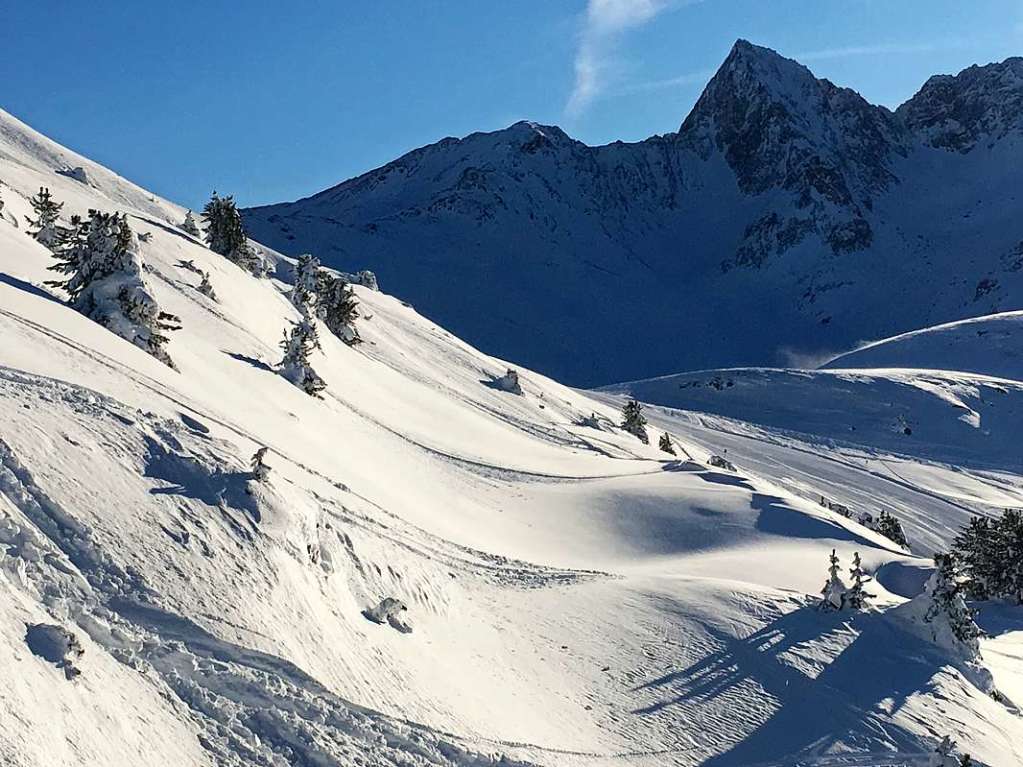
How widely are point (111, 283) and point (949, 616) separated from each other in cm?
1912

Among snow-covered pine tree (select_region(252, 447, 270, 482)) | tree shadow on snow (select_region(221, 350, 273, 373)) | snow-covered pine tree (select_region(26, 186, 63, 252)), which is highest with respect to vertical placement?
snow-covered pine tree (select_region(26, 186, 63, 252))

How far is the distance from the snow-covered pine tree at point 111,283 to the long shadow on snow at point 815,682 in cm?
1329

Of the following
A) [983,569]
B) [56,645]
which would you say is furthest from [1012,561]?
[56,645]

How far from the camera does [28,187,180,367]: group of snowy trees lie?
800 inches

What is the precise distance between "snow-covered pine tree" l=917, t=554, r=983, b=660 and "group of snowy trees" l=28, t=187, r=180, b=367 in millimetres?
16342

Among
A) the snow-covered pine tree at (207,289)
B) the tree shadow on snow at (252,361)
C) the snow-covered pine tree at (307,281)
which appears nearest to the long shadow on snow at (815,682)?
the tree shadow on snow at (252,361)

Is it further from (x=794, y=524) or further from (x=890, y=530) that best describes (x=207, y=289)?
(x=890, y=530)

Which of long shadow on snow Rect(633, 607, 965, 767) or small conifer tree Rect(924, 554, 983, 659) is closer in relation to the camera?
long shadow on snow Rect(633, 607, 965, 767)

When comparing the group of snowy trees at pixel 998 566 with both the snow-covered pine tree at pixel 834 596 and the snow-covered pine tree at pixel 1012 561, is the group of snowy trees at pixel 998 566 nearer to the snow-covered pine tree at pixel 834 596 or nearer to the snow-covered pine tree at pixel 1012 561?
the snow-covered pine tree at pixel 1012 561

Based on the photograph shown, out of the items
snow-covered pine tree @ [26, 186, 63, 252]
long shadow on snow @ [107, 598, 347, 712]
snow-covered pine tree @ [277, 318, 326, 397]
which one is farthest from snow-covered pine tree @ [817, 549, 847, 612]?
snow-covered pine tree @ [26, 186, 63, 252]

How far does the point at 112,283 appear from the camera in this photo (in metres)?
20.9

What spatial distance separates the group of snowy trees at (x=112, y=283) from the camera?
800 inches

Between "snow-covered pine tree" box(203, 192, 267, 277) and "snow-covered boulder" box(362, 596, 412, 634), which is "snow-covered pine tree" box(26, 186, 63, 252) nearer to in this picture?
"snow-covered pine tree" box(203, 192, 267, 277)

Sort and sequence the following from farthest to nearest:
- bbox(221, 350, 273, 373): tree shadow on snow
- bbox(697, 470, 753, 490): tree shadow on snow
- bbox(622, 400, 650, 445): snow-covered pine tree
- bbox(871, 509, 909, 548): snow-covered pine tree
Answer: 1. bbox(622, 400, 650, 445): snow-covered pine tree
2. bbox(871, 509, 909, 548): snow-covered pine tree
3. bbox(697, 470, 753, 490): tree shadow on snow
4. bbox(221, 350, 273, 373): tree shadow on snow
